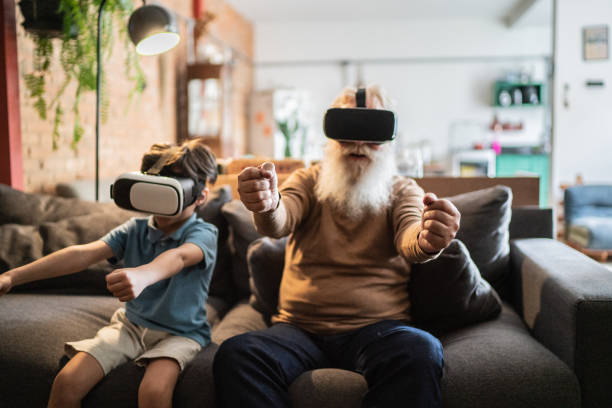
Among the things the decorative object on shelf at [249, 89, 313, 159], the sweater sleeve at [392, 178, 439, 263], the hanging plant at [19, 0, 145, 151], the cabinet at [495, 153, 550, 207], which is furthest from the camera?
the decorative object on shelf at [249, 89, 313, 159]

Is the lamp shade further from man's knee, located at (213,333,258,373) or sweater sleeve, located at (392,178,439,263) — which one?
man's knee, located at (213,333,258,373)

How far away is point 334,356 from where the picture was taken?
58.7 inches

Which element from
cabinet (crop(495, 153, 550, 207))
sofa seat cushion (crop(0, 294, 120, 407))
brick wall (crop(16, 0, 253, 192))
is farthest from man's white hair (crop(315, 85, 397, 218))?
cabinet (crop(495, 153, 550, 207))

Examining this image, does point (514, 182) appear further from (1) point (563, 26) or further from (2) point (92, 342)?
(1) point (563, 26)

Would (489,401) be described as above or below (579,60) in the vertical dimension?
below

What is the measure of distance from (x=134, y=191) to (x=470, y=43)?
7.95 meters

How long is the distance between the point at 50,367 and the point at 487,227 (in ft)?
4.82

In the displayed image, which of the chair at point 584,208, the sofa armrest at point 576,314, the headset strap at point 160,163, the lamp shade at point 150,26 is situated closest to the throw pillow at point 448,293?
the sofa armrest at point 576,314

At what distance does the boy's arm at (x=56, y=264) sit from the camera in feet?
4.30

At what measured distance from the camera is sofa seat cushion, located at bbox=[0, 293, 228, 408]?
135cm

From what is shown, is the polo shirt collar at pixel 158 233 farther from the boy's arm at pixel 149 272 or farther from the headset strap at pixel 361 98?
the headset strap at pixel 361 98

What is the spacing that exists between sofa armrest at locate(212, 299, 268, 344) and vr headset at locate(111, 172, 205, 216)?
0.59 meters

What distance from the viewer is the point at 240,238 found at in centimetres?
202

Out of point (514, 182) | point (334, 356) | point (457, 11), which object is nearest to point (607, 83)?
point (457, 11)
